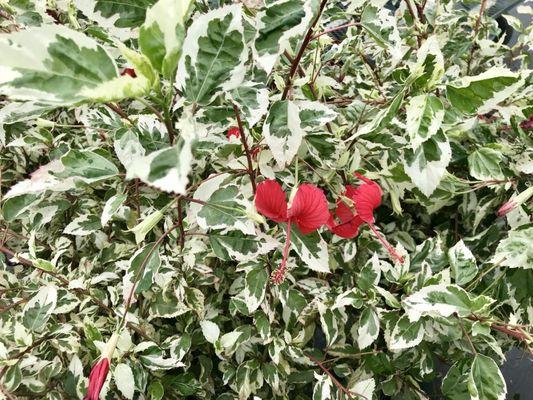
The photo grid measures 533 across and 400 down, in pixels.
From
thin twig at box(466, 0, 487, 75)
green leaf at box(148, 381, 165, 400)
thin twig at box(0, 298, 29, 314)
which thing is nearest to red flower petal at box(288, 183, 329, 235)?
green leaf at box(148, 381, 165, 400)

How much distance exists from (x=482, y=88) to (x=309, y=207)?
0.25 m

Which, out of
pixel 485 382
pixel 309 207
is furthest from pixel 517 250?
pixel 309 207

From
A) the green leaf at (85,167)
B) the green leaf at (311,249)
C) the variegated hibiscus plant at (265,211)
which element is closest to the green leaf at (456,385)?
the variegated hibiscus plant at (265,211)

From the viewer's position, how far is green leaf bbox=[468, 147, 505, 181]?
75 cm

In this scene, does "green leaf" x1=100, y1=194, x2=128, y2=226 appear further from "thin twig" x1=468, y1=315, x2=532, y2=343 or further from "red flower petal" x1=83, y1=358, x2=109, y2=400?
"thin twig" x1=468, y1=315, x2=532, y2=343

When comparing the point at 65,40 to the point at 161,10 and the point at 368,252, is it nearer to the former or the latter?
the point at 161,10

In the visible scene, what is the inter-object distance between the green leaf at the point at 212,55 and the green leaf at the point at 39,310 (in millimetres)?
414

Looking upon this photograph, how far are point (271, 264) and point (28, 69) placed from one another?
0.47 meters

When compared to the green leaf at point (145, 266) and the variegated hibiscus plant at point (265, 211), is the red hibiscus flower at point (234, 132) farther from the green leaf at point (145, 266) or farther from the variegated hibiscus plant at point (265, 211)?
the green leaf at point (145, 266)

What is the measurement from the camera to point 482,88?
54cm

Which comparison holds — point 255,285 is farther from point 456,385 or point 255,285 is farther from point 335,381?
point 456,385

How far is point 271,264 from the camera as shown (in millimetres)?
732

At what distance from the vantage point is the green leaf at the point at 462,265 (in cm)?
68

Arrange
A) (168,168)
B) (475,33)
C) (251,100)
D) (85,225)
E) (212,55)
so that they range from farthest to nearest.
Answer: (475,33)
(85,225)
(251,100)
(212,55)
(168,168)
